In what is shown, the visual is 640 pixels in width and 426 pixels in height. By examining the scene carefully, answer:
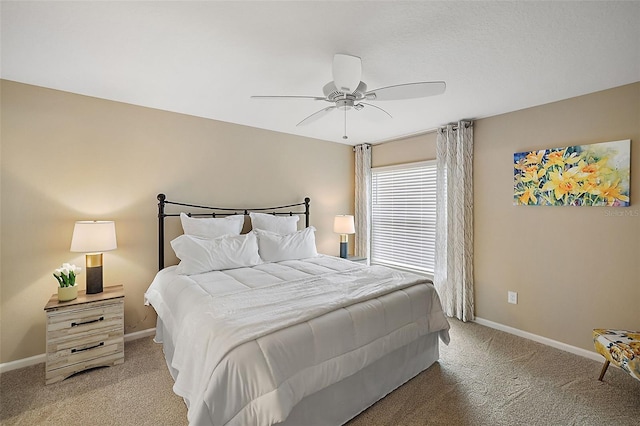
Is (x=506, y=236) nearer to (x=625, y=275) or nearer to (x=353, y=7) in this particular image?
(x=625, y=275)

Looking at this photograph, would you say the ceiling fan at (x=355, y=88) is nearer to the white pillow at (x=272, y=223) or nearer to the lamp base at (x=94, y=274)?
the white pillow at (x=272, y=223)

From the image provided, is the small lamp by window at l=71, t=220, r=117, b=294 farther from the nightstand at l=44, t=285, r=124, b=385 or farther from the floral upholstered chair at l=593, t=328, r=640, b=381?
the floral upholstered chair at l=593, t=328, r=640, b=381

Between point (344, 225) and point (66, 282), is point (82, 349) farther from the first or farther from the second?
point (344, 225)

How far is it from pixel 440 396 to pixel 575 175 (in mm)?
2434

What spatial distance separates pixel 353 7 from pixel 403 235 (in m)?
3.49

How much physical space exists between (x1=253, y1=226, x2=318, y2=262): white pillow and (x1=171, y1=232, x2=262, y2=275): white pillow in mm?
129

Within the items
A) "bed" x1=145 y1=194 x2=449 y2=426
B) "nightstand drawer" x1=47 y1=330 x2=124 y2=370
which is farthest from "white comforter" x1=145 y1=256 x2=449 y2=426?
"nightstand drawer" x1=47 y1=330 x2=124 y2=370

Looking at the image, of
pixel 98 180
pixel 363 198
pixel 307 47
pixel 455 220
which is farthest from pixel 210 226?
pixel 455 220

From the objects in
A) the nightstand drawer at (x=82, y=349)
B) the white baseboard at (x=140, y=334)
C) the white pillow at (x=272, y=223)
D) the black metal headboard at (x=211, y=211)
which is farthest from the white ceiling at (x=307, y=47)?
the white baseboard at (x=140, y=334)

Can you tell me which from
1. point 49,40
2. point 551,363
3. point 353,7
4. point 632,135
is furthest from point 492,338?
point 49,40

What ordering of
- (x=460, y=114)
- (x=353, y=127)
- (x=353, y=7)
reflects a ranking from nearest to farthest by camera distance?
(x=353, y=7) < (x=460, y=114) < (x=353, y=127)

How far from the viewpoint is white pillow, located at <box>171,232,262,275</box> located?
2794 mm

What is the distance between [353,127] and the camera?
394 centimetres

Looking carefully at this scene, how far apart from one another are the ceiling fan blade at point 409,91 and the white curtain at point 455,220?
1778mm
